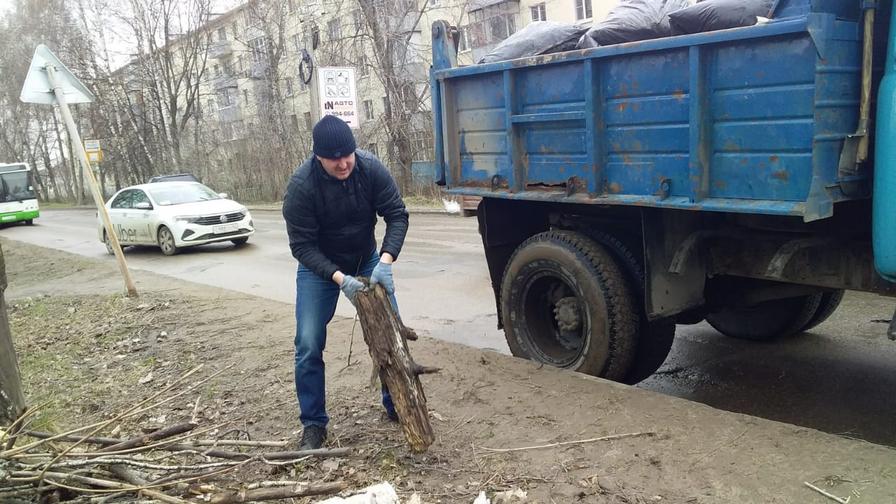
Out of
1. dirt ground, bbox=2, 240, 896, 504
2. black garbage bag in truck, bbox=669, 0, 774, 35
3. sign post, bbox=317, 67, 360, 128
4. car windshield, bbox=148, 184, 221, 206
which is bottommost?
dirt ground, bbox=2, 240, 896, 504

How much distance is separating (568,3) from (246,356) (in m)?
26.1

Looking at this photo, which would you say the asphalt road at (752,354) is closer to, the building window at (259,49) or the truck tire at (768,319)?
the truck tire at (768,319)

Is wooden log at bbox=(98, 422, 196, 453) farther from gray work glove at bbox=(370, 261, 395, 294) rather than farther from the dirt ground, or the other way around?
gray work glove at bbox=(370, 261, 395, 294)

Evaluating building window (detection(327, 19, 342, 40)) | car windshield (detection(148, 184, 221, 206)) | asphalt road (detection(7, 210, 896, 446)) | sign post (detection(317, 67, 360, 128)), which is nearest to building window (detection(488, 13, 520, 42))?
building window (detection(327, 19, 342, 40))

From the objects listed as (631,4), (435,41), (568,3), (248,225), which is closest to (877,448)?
(631,4)

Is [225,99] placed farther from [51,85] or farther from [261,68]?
[51,85]

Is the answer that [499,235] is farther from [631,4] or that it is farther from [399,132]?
[399,132]

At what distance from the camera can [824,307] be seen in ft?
18.5

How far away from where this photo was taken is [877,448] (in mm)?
3354

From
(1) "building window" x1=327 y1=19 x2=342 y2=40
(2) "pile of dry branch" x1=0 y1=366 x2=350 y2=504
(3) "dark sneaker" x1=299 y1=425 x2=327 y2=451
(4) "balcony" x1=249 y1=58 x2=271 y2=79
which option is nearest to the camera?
(2) "pile of dry branch" x1=0 y1=366 x2=350 y2=504

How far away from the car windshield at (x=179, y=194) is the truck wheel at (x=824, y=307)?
12651mm

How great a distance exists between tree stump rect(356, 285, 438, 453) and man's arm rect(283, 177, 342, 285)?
0.23 m

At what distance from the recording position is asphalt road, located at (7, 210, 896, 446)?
178 inches

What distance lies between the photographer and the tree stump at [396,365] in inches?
143
